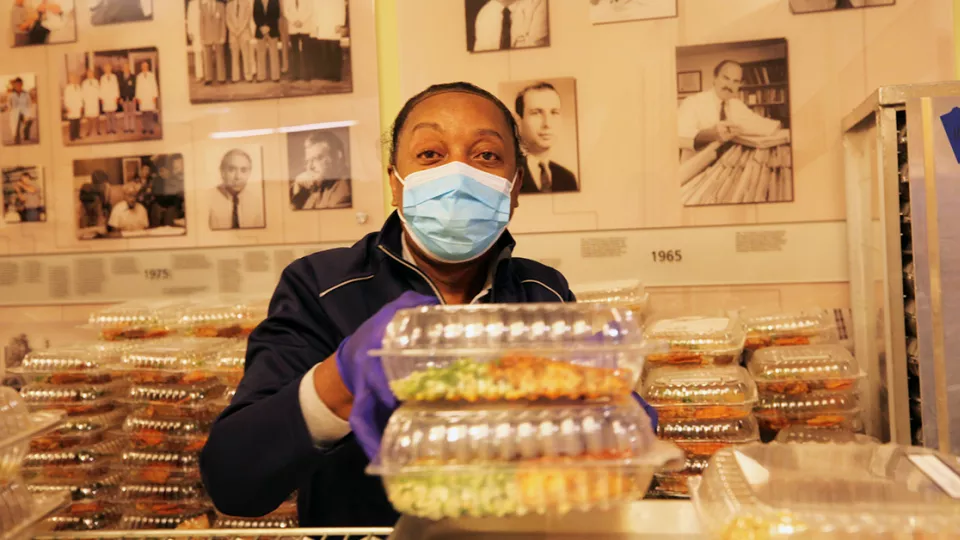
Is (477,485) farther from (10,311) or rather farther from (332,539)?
(10,311)

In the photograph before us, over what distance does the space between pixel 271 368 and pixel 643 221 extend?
1.96 m

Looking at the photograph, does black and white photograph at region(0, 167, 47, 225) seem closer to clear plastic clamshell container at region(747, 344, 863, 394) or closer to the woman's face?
the woman's face

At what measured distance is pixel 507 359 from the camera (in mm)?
921

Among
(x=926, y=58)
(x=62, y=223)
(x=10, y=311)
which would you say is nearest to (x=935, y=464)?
(x=926, y=58)

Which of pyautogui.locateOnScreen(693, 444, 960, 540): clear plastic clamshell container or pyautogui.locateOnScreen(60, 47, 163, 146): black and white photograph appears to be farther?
pyautogui.locateOnScreen(60, 47, 163, 146): black and white photograph

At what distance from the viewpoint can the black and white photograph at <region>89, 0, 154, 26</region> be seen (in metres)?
3.22

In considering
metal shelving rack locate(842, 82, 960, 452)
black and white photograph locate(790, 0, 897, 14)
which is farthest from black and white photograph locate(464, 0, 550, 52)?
metal shelving rack locate(842, 82, 960, 452)

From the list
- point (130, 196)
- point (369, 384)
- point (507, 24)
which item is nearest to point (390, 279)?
→ point (369, 384)

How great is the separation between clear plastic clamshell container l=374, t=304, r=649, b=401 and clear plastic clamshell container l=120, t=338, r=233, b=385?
193cm

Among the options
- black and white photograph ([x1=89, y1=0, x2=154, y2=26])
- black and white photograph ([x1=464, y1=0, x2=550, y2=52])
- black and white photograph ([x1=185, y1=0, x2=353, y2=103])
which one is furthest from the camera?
black and white photograph ([x1=89, y1=0, x2=154, y2=26])

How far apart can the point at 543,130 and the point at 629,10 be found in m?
0.61

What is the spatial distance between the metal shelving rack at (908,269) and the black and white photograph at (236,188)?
2497 millimetres

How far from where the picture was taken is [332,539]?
4.63 feet

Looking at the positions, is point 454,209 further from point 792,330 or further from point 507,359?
point 792,330
